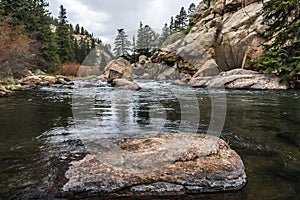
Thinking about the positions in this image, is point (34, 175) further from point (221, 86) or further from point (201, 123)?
point (221, 86)

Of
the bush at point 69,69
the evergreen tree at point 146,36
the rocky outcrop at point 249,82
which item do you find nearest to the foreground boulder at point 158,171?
the rocky outcrop at point 249,82

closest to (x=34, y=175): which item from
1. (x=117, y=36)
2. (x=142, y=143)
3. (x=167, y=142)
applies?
(x=142, y=143)

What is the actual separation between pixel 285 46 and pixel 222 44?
388 inches

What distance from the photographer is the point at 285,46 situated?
19.0 meters

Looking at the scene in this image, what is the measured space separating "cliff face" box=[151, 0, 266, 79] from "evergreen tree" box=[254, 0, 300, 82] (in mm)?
2922

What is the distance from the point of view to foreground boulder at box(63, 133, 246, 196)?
306 centimetres

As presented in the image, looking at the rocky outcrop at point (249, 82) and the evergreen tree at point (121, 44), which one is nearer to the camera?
the rocky outcrop at point (249, 82)

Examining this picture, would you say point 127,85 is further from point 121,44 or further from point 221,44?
point 121,44

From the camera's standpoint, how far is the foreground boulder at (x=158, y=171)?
3.06 metres

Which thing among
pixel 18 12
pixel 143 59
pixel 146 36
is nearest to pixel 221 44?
pixel 143 59

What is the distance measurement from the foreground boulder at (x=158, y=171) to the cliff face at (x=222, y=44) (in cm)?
2094

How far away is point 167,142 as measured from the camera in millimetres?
4266

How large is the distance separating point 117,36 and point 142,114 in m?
79.1

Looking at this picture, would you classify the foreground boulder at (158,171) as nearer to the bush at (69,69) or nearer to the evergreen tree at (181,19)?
the bush at (69,69)
